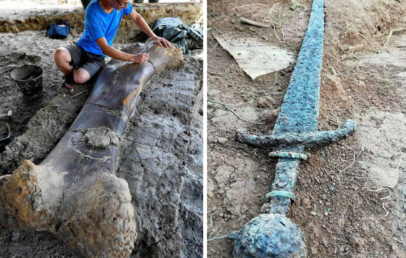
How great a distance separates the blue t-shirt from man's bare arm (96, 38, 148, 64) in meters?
0.05

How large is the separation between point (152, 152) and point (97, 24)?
3.75 ft

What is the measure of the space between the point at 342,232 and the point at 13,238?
6.79 feet

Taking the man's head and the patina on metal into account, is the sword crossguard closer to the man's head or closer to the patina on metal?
the patina on metal

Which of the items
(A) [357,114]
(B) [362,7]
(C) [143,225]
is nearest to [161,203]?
(C) [143,225]

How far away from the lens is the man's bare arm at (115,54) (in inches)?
114

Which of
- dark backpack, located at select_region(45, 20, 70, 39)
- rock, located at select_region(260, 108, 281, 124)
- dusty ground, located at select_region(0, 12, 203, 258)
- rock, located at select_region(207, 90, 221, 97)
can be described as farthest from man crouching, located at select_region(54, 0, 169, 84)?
dark backpack, located at select_region(45, 20, 70, 39)

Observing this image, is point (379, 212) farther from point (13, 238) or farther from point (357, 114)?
point (13, 238)

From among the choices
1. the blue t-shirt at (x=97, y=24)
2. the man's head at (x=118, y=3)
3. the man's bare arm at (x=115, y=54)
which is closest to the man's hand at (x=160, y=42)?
the blue t-shirt at (x=97, y=24)

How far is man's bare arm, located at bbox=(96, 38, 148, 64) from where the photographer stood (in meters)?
2.88

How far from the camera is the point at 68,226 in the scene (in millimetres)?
1795

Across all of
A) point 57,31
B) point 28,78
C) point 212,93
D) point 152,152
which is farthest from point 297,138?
point 57,31

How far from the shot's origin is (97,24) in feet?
9.34

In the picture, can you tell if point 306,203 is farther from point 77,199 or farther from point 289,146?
point 77,199

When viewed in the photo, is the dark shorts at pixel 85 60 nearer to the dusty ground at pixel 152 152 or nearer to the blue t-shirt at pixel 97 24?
the blue t-shirt at pixel 97 24
